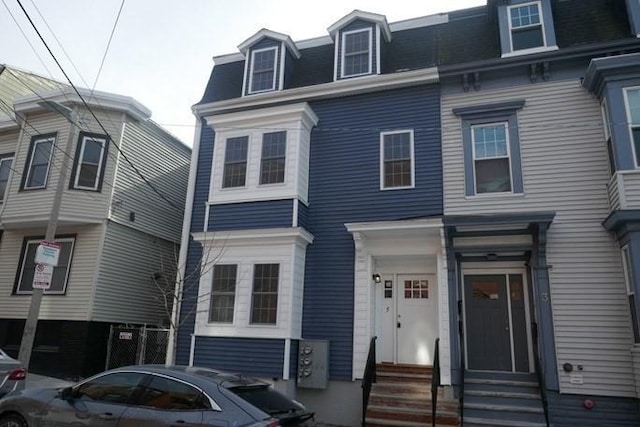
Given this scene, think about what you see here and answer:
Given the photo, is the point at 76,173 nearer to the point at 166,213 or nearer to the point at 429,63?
the point at 166,213

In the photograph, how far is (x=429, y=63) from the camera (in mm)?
→ 11961

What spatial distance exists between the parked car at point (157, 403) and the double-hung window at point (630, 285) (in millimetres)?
6677

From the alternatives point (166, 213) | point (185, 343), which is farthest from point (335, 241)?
point (166, 213)

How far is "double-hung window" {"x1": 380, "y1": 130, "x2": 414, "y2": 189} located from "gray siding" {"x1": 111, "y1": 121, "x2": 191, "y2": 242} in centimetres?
822

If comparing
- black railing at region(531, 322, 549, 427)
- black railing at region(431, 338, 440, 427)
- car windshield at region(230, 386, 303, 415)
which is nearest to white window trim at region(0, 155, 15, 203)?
car windshield at region(230, 386, 303, 415)

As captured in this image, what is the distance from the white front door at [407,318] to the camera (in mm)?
10812

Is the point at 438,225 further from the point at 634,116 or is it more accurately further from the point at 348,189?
the point at 634,116

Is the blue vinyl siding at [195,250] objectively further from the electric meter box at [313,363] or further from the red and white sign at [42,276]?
the red and white sign at [42,276]

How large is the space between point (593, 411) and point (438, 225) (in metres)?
4.50

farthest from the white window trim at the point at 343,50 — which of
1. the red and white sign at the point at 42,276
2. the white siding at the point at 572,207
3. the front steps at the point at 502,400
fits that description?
the red and white sign at the point at 42,276

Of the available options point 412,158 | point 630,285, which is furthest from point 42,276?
point 630,285

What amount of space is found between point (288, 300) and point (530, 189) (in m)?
5.86

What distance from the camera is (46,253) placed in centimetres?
951

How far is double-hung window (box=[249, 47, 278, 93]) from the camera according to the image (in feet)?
43.9
